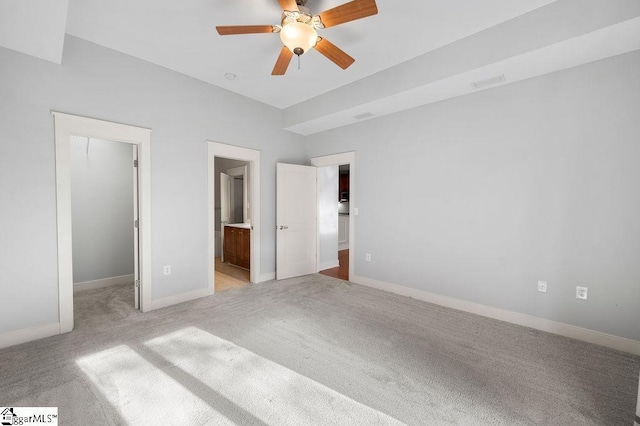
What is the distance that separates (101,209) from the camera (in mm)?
4320

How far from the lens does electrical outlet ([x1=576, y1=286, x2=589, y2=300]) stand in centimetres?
261

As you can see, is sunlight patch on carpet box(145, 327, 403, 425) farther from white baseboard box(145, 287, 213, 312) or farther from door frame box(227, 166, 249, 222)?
door frame box(227, 166, 249, 222)

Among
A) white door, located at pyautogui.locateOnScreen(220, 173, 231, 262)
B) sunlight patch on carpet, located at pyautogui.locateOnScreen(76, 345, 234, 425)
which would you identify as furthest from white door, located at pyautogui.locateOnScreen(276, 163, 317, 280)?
sunlight patch on carpet, located at pyautogui.locateOnScreen(76, 345, 234, 425)

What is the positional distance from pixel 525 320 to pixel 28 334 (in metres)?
4.96

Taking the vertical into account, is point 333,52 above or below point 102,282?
above

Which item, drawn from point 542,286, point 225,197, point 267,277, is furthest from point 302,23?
point 225,197

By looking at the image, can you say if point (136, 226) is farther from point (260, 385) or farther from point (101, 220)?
point (260, 385)

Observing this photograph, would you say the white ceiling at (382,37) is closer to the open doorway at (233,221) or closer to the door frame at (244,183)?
the door frame at (244,183)

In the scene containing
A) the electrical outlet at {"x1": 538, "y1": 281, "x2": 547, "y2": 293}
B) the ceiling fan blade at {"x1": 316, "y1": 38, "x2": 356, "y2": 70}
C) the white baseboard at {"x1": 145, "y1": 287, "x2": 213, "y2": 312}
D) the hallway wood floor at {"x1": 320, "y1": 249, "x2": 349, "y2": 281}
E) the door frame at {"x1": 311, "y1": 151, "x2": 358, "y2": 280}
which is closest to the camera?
the ceiling fan blade at {"x1": 316, "y1": 38, "x2": 356, "y2": 70}

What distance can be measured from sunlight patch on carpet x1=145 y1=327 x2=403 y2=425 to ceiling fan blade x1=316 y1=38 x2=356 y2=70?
2662 millimetres

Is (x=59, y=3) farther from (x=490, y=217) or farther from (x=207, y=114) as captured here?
(x=490, y=217)

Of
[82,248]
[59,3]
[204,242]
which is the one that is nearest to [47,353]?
[204,242]

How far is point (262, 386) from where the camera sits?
1.94 metres

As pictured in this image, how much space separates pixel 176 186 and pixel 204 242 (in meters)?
0.85
